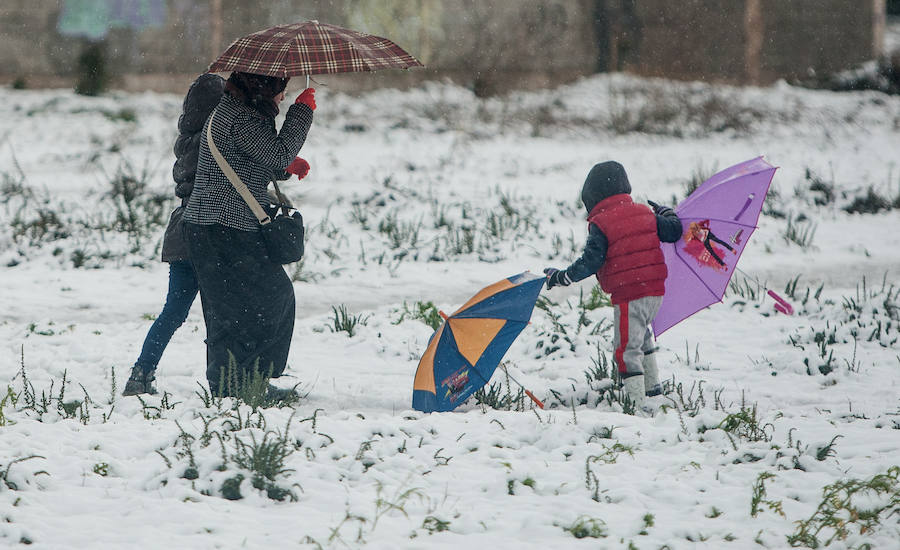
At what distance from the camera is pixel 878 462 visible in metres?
3.42

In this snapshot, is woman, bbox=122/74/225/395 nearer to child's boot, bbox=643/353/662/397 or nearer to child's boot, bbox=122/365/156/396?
child's boot, bbox=122/365/156/396

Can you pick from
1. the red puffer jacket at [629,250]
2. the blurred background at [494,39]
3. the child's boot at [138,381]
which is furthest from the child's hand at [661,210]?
the blurred background at [494,39]

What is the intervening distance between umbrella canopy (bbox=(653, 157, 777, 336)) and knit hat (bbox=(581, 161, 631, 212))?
39 centimetres

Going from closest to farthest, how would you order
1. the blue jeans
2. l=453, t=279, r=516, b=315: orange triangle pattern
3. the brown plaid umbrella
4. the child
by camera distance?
1. the brown plaid umbrella
2. l=453, t=279, r=516, b=315: orange triangle pattern
3. the child
4. the blue jeans

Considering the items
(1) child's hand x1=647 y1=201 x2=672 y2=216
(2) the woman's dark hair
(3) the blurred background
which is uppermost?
(3) the blurred background

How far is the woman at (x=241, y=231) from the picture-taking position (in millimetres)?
4102

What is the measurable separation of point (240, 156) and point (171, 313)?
101 centimetres

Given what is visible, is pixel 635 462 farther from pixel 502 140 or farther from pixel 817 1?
pixel 817 1

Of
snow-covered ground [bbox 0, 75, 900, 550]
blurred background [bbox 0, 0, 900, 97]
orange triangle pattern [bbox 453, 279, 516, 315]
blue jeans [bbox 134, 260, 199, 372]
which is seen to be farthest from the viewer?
blurred background [bbox 0, 0, 900, 97]

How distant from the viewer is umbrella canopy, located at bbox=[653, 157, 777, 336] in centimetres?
447

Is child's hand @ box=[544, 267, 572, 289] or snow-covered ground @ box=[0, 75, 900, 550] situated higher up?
child's hand @ box=[544, 267, 572, 289]

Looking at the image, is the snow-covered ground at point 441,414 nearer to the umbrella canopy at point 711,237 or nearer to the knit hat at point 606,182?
the umbrella canopy at point 711,237

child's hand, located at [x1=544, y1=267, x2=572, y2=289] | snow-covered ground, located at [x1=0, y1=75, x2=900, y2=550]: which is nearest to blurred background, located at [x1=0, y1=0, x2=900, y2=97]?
snow-covered ground, located at [x1=0, y1=75, x2=900, y2=550]

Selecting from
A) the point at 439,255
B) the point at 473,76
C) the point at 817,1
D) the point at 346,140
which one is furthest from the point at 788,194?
the point at 817,1
